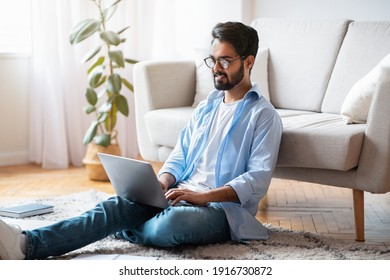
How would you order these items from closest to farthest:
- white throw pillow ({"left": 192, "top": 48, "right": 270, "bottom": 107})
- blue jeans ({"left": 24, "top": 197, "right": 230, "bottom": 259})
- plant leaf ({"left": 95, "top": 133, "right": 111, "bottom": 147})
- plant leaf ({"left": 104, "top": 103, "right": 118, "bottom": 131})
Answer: blue jeans ({"left": 24, "top": 197, "right": 230, "bottom": 259})
white throw pillow ({"left": 192, "top": 48, "right": 270, "bottom": 107})
plant leaf ({"left": 95, "top": 133, "right": 111, "bottom": 147})
plant leaf ({"left": 104, "top": 103, "right": 118, "bottom": 131})

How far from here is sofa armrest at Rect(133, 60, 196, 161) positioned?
3682mm

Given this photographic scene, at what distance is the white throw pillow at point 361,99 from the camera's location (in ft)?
9.46

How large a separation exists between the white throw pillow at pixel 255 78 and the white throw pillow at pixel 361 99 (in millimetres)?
749

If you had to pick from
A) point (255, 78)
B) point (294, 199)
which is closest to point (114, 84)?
point (255, 78)

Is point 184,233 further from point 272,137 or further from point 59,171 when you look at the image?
point 59,171

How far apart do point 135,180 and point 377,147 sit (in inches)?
36.7

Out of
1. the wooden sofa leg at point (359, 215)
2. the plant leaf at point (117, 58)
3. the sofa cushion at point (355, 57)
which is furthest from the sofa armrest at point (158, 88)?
the wooden sofa leg at point (359, 215)

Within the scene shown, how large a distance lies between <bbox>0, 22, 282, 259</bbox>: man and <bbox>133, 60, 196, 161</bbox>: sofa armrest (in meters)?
0.87

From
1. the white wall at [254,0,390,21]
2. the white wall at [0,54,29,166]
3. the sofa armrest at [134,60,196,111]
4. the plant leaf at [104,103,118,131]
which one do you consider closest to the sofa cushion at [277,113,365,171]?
the sofa armrest at [134,60,196,111]

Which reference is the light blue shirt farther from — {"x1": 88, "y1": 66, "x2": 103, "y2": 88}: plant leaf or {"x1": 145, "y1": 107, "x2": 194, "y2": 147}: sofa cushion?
{"x1": 88, "y1": 66, "x2": 103, "y2": 88}: plant leaf

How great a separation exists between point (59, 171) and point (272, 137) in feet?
7.06

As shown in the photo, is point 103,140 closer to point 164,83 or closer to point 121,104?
point 121,104

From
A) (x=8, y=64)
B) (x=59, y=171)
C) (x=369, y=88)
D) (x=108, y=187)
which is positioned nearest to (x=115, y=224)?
(x=369, y=88)

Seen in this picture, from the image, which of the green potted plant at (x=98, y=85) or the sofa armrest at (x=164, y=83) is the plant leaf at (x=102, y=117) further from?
the sofa armrest at (x=164, y=83)
